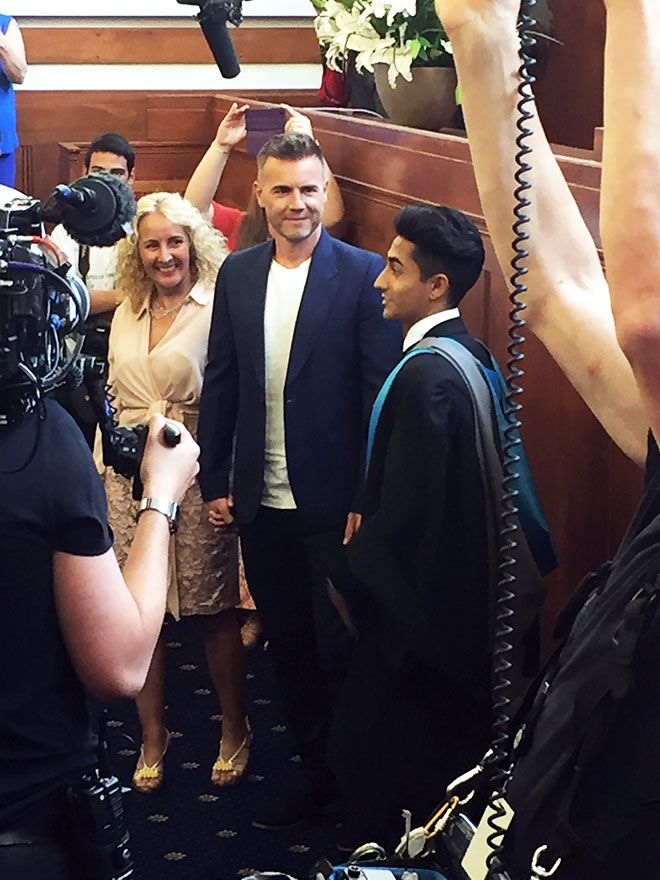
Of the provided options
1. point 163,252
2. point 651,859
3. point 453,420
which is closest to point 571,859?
point 651,859

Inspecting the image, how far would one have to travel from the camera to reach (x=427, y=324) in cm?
257

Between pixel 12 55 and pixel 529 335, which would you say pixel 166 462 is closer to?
pixel 529 335

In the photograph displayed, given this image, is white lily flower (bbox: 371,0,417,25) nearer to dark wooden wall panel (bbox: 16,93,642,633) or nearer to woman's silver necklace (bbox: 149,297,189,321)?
dark wooden wall panel (bbox: 16,93,642,633)

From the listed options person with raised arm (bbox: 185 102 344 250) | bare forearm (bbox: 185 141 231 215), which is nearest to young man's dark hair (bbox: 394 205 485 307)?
person with raised arm (bbox: 185 102 344 250)

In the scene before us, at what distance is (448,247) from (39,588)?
1.48 meters

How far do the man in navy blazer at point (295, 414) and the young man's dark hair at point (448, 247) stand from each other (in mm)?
341

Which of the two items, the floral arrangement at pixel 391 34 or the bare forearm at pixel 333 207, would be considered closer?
the floral arrangement at pixel 391 34

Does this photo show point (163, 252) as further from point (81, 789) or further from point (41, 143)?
point (41, 143)

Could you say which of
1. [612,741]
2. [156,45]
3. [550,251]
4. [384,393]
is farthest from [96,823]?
[156,45]

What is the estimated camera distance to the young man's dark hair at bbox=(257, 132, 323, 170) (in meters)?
3.12

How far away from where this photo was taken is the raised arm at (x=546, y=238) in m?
0.92

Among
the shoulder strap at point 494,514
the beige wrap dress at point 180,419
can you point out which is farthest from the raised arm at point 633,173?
the beige wrap dress at point 180,419

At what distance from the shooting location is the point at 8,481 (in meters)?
1.32

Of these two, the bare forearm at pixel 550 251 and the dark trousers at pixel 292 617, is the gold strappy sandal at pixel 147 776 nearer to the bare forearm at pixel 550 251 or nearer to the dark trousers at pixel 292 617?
the dark trousers at pixel 292 617
